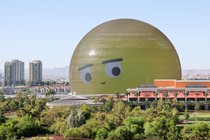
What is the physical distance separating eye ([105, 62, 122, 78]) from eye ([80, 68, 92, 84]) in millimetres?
3687

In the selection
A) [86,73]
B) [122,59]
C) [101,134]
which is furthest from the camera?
[86,73]

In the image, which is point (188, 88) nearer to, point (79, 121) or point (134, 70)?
point (134, 70)

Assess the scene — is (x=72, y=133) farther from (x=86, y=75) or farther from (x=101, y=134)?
(x=86, y=75)

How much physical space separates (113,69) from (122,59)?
2.36 metres

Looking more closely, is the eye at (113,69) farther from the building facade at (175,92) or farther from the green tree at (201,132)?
the green tree at (201,132)

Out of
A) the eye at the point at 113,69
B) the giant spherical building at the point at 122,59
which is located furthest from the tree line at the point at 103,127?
the giant spherical building at the point at 122,59

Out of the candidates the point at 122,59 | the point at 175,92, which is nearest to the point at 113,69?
the point at 122,59

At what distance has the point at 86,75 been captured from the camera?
10244cm

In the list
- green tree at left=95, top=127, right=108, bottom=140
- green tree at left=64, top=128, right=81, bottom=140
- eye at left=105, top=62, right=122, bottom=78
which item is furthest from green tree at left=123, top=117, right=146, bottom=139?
eye at left=105, top=62, right=122, bottom=78

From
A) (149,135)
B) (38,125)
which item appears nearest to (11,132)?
(38,125)

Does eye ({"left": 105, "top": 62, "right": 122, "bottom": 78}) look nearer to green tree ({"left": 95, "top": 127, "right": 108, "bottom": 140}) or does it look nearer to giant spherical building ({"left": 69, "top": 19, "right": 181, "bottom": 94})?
giant spherical building ({"left": 69, "top": 19, "right": 181, "bottom": 94})

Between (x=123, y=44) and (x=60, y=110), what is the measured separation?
39.5 metres

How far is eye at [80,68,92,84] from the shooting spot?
334ft

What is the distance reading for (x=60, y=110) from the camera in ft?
207
